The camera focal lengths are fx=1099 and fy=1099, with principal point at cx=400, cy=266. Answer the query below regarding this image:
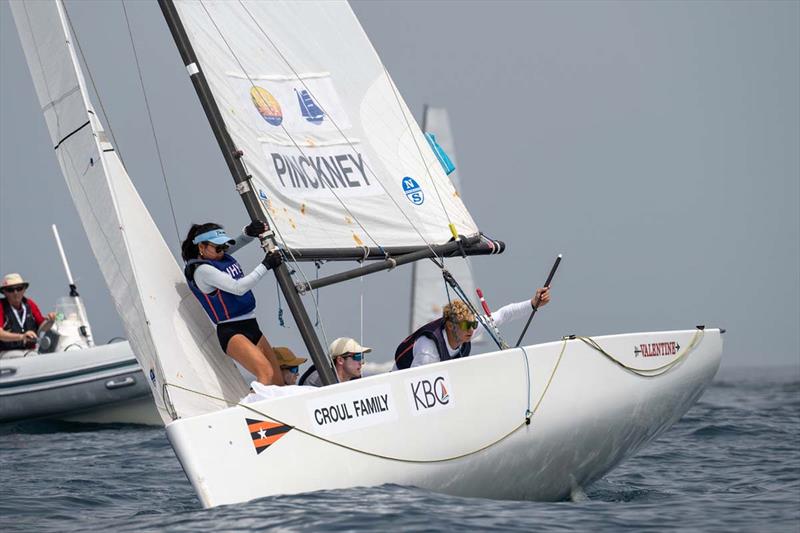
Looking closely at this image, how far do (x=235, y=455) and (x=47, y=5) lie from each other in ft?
10.00

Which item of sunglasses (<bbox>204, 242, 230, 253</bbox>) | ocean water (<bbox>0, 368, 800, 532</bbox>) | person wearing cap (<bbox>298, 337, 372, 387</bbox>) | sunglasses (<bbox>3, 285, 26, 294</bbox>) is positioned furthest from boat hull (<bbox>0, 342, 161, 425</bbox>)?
sunglasses (<bbox>204, 242, 230, 253</bbox>)

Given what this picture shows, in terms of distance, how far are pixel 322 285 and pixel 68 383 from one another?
7.76m

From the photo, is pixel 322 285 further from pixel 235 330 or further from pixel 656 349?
pixel 656 349

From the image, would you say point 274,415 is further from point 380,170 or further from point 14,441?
point 14,441

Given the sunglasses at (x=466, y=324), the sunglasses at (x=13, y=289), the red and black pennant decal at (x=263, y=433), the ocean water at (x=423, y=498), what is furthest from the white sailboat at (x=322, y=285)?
the sunglasses at (x=13, y=289)

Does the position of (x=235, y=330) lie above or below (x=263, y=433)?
above

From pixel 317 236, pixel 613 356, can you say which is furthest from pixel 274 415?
pixel 613 356

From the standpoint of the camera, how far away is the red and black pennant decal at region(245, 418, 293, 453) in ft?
18.2

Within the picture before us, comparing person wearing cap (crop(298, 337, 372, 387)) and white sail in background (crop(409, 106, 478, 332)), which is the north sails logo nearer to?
person wearing cap (crop(298, 337, 372, 387))

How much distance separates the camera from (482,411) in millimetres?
6207

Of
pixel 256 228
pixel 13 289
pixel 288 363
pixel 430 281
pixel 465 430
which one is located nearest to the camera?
pixel 465 430

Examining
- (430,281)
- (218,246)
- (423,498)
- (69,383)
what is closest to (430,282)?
(430,281)

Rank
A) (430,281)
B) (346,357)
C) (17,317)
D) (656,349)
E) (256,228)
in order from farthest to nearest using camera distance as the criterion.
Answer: (430,281) < (17,317) < (656,349) < (346,357) < (256,228)

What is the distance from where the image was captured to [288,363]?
6965 mm
